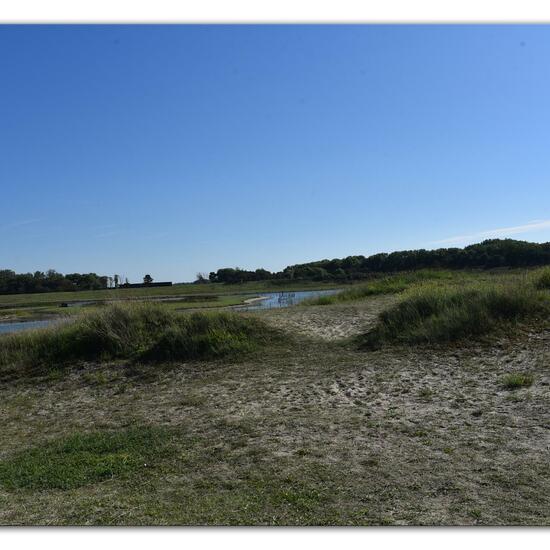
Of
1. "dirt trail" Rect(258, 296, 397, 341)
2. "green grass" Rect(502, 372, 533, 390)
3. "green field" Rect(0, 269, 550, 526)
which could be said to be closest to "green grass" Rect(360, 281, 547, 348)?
"green field" Rect(0, 269, 550, 526)

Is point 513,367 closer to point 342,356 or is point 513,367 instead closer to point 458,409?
point 458,409

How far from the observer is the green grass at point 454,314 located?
11.2 meters

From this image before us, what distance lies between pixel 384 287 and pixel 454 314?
11146 mm

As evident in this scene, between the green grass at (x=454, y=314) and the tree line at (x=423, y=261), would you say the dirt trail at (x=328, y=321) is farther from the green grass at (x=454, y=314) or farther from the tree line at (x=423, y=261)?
the tree line at (x=423, y=261)

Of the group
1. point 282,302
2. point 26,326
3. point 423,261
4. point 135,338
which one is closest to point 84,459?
point 135,338

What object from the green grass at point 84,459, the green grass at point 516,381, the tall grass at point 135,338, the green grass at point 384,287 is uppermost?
the green grass at point 384,287

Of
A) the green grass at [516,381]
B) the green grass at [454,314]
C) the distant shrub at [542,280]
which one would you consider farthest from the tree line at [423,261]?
the green grass at [516,381]

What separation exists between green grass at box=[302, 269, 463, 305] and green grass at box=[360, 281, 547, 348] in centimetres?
763

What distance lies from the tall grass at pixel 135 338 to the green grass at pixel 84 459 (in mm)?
4753

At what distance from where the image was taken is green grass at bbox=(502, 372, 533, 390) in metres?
7.86

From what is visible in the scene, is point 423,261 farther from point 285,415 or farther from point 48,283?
point 48,283

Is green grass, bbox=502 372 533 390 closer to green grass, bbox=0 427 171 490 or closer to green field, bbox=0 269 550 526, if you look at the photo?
green field, bbox=0 269 550 526

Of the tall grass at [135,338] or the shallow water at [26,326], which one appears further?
the shallow water at [26,326]

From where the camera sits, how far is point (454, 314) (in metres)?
11.7
